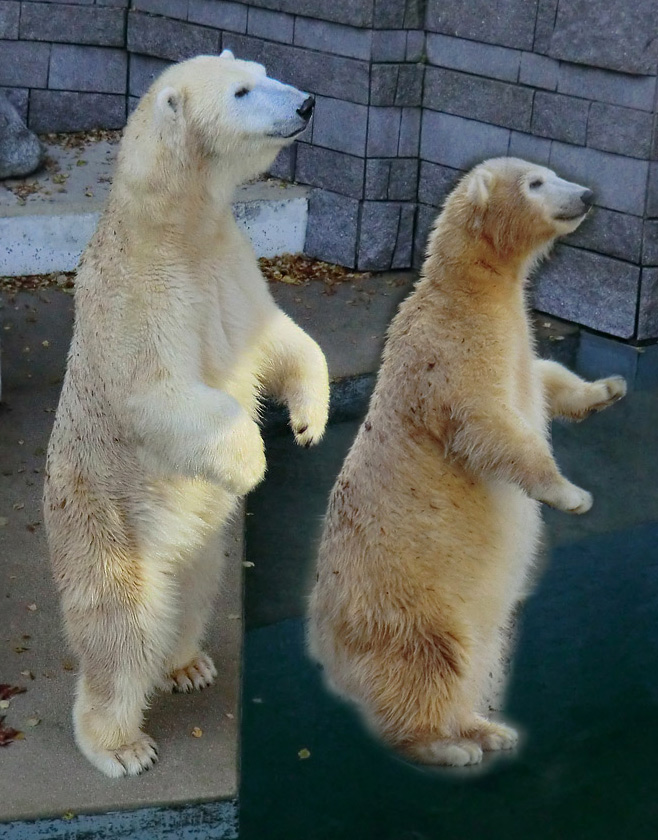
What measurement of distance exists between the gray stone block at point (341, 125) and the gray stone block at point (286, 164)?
0.71 ft

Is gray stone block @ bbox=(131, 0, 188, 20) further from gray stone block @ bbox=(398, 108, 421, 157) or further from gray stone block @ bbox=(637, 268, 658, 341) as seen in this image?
gray stone block @ bbox=(637, 268, 658, 341)

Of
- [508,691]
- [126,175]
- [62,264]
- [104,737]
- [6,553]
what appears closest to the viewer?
[126,175]

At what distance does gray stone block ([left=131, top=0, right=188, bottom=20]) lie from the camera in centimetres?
759

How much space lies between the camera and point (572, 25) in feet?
20.4

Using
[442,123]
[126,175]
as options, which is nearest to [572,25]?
[442,123]

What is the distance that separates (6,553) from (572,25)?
3.99 m

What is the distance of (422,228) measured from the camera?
732 centimetres

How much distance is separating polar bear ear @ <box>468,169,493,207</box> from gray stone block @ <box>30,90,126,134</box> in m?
5.14

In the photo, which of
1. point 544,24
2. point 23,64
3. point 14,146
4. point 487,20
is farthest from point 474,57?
point 23,64

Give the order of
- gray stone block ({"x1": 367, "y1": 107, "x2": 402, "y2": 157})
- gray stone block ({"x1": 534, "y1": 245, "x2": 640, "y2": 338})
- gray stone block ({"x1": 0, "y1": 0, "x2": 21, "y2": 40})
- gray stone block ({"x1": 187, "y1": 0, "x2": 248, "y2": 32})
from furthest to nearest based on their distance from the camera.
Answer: gray stone block ({"x1": 0, "y1": 0, "x2": 21, "y2": 40}), gray stone block ({"x1": 187, "y1": 0, "x2": 248, "y2": 32}), gray stone block ({"x1": 367, "y1": 107, "x2": 402, "y2": 157}), gray stone block ({"x1": 534, "y1": 245, "x2": 640, "y2": 338})

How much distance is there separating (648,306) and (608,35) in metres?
1.47

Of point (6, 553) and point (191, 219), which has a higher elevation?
point (191, 219)

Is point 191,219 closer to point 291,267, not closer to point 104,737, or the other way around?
point 104,737

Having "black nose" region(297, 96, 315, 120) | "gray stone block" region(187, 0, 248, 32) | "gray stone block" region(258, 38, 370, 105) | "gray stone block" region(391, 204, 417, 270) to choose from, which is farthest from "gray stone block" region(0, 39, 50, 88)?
"black nose" region(297, 96, 315, 120)
